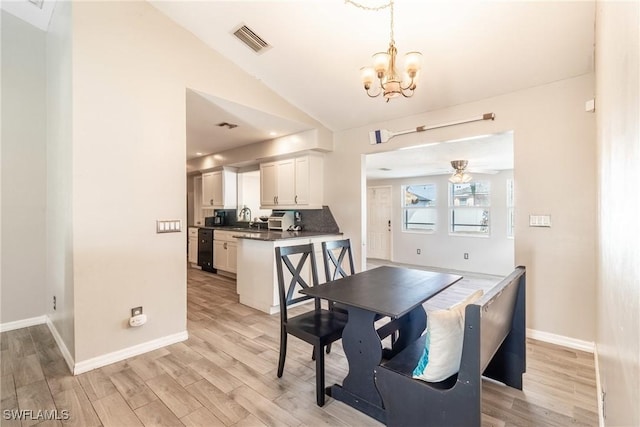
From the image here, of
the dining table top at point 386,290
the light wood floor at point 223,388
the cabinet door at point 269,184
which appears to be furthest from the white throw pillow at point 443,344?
the cabinet door at point 269,184

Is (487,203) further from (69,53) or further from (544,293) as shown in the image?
(69,53)

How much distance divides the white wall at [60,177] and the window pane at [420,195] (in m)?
6.76

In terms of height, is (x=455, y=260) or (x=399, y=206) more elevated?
(x=399, y=206)

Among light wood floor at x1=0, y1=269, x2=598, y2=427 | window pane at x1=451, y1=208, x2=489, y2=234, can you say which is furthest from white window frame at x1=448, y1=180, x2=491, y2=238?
light wood floor at x1=0, y1=269, x2=598, y2=427

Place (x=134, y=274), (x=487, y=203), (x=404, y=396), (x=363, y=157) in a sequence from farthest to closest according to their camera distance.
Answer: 1. (x=487, y=203)
2. (x=363, y=157)
3. (x=134, y=274)
4. (x=404, y=396)

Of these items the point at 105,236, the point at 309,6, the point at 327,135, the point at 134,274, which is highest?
the point at 309,6

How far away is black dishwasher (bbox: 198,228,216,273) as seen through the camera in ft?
19.3

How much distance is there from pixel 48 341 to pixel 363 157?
4.06m

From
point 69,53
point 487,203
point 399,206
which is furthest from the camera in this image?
point 399,206

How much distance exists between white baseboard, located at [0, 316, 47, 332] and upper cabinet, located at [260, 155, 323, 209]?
3177 millimetres

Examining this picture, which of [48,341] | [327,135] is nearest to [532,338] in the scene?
[327,135]

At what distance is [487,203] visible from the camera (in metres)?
6.30

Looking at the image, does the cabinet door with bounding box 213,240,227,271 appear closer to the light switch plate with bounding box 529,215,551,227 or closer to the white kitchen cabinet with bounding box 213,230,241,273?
the white kitchen cabinet with bounding box 213,230,241,273

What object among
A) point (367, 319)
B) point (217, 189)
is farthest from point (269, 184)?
point (367, 319)
